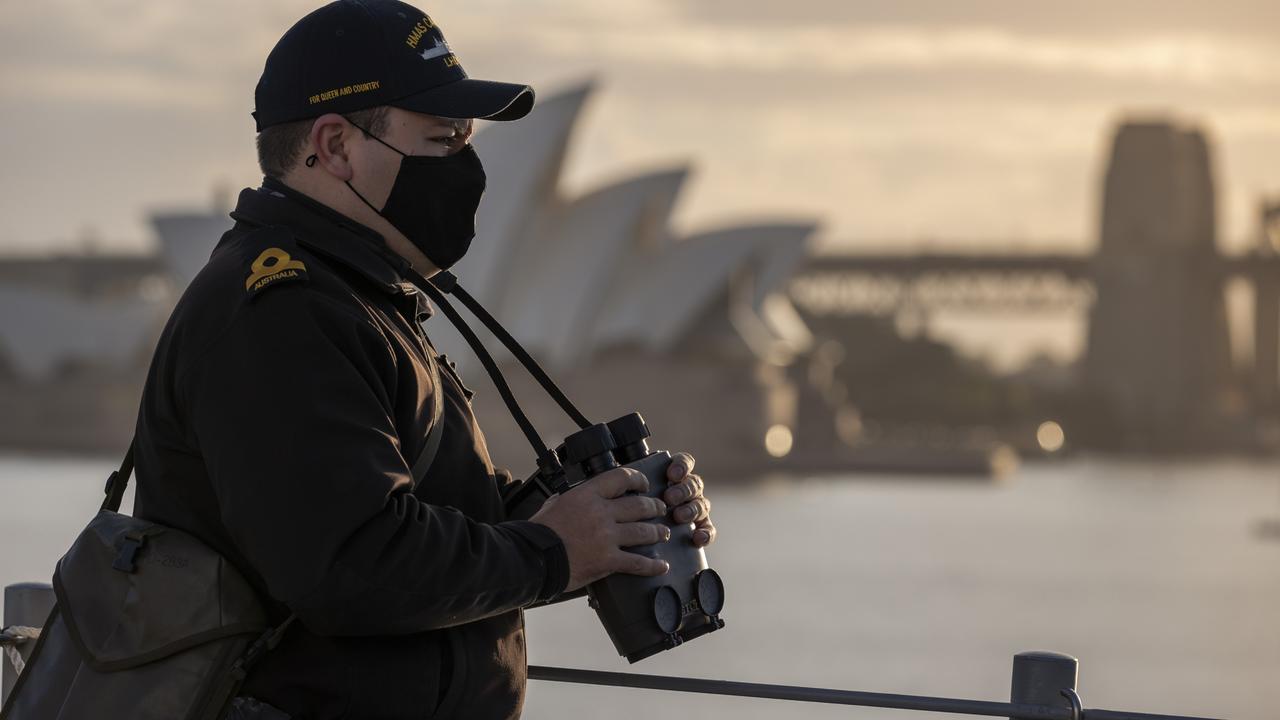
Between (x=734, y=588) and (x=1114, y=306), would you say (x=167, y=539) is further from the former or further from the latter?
(x=1114, y=306)

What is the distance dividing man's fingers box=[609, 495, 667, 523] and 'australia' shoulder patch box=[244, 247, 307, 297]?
39 cm

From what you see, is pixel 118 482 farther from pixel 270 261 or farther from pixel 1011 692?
pixel 1011 692

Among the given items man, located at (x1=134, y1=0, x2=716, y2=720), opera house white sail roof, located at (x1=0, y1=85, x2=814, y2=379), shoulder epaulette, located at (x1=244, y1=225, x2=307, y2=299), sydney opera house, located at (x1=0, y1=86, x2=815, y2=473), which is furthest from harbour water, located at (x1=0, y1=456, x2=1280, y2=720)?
shoulder epaulette, located at (x1=244, y1=225, x2=307, y2=299)

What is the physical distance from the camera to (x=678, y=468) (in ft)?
5.95

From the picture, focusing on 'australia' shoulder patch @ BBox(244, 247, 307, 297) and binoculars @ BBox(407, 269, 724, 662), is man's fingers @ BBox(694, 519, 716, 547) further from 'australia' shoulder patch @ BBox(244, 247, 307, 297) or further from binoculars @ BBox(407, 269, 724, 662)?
'australia' shoulder patch @ BBox(244, 247, 307, 297)

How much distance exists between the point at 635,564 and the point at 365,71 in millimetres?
570

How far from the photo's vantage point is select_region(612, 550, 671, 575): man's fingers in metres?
1.75

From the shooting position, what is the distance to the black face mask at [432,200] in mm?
1819

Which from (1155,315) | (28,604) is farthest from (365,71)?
(1155,315)

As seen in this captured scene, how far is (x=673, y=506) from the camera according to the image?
1.80 m

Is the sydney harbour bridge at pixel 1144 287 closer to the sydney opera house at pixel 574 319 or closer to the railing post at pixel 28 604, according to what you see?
the sydney opera house at pixel 574 319

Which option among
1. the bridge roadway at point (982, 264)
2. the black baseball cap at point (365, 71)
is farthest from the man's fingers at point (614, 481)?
the bridge roadway at point (982, 264)

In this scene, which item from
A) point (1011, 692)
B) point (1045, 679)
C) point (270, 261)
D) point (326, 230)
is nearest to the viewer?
point (270, 261)

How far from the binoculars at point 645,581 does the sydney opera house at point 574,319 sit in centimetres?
3278
